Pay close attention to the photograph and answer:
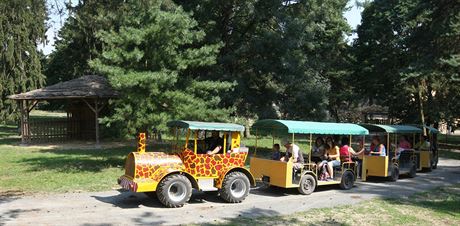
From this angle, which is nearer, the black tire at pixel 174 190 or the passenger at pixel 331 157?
the black tire at pixel 174 190

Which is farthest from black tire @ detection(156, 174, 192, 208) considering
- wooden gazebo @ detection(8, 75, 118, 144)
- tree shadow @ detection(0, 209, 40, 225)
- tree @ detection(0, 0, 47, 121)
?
tree @ detection(0, 0, 47, 121)

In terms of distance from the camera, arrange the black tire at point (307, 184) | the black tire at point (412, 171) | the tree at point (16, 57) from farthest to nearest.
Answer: the tree at point (16, 57), the black tire at point (412, 171), the black tire at point (307, 184)

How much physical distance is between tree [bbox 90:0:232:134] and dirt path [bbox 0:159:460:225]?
4.03m

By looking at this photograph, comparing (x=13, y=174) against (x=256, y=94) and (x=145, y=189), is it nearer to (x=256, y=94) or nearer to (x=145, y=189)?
(x=145, y=189)

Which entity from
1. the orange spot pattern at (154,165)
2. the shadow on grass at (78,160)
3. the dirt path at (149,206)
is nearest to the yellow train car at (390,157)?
the dirt path at (149,206)

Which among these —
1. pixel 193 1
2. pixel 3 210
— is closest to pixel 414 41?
pixel 193 1

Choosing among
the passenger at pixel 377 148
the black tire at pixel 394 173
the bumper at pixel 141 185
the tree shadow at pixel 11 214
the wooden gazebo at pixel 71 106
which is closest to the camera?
the tree shadow at pixel 11 214

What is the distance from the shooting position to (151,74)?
626 inches

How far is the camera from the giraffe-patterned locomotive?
1112cm

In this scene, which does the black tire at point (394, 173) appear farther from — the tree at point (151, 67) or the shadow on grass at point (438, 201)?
the tree at point (151, 67)

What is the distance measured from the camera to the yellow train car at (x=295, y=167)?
13250mm

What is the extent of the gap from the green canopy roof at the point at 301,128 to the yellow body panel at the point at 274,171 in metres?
0.92

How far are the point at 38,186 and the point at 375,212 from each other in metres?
9.52

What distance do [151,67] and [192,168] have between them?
6558 mm
